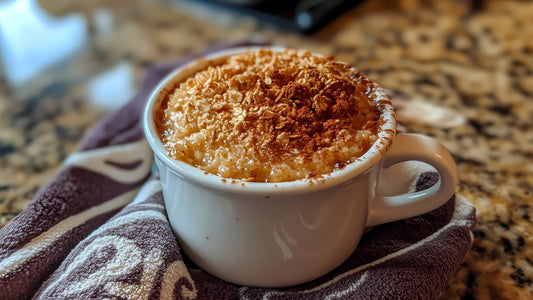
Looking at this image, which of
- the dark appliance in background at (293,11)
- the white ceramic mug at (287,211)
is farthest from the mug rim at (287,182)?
the dark appliance in background at (293,11)

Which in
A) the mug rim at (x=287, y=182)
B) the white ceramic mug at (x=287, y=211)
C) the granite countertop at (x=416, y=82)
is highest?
the mug rim at (x=287, y=182)

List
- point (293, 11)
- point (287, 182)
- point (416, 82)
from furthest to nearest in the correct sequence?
point (293, 11)
point (416, 82)
point (287, 182)

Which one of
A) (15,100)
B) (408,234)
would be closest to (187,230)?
(408,234)

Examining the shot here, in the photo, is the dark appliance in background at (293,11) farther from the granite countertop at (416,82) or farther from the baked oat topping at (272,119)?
the baked oat topping at (272,119)

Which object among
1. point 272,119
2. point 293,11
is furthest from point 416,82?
point 272,119

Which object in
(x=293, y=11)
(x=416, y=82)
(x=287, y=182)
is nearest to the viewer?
(x=287, y=182)

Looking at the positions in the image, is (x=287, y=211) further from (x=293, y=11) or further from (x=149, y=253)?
(x=293, y=11)

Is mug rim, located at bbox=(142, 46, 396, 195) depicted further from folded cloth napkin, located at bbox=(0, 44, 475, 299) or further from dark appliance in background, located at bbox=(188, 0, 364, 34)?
dark appliance in background, located at bbox=(188, 0, 364, 34)

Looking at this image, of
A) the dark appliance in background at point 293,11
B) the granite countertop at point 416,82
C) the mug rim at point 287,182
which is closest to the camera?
the mug rim at point 287,182

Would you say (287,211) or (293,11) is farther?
(293,11)
